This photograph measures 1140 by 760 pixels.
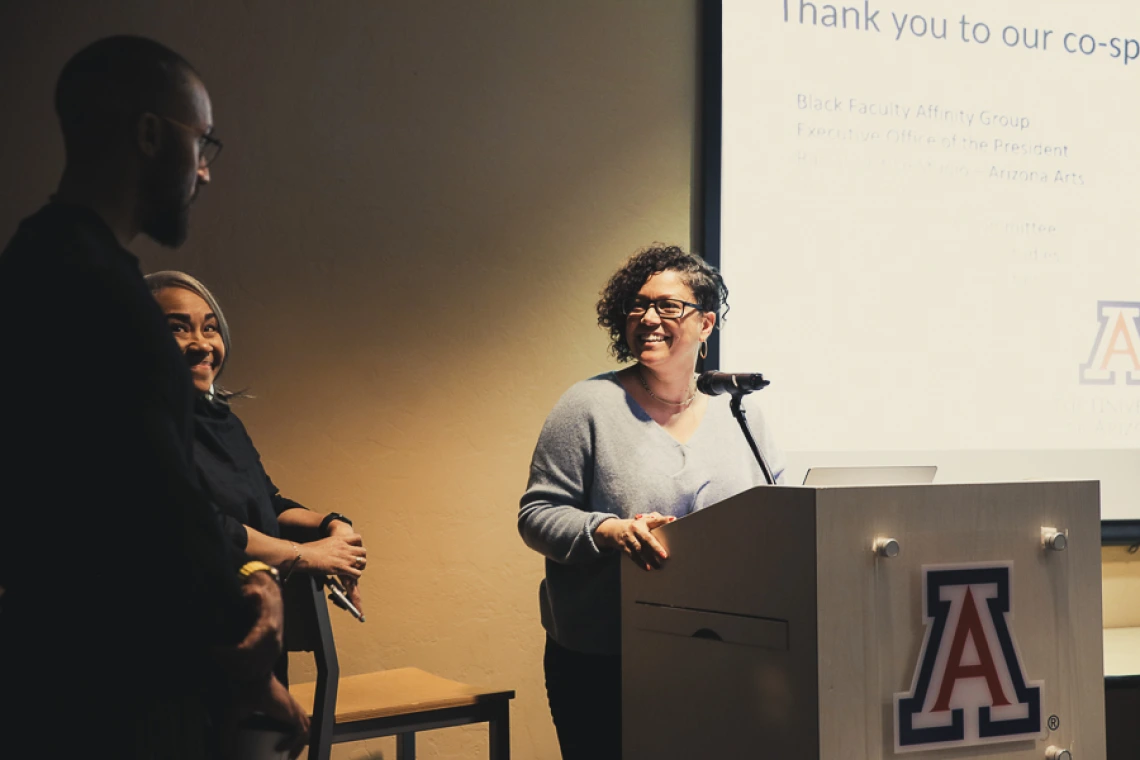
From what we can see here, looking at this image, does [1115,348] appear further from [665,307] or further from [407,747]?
[407,747]

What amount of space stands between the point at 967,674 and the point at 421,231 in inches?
73.1

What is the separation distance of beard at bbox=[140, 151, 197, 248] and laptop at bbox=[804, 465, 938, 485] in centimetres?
104

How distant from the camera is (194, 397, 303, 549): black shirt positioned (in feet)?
5.60

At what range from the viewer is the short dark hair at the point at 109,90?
1170 mm

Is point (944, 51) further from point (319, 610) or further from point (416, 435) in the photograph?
point (319, 610)

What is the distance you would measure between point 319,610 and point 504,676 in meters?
1.16

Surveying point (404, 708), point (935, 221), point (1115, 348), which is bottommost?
point (404, 708)

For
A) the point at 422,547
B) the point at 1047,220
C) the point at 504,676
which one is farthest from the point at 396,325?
the point at 1047,220

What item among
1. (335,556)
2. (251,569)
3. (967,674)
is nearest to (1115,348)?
(967,674)

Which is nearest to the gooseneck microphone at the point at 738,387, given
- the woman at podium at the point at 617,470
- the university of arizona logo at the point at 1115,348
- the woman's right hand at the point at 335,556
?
the woman at podium at the point at 617,470

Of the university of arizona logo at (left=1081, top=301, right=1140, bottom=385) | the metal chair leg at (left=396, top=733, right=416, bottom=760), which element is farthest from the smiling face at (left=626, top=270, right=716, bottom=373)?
the university of arizona logo at (left=1081, top=301, right=1140, bottom=385)

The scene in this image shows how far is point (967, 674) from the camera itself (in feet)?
5.28

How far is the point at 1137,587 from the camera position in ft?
11.1

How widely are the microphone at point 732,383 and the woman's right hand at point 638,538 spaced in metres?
0.25
